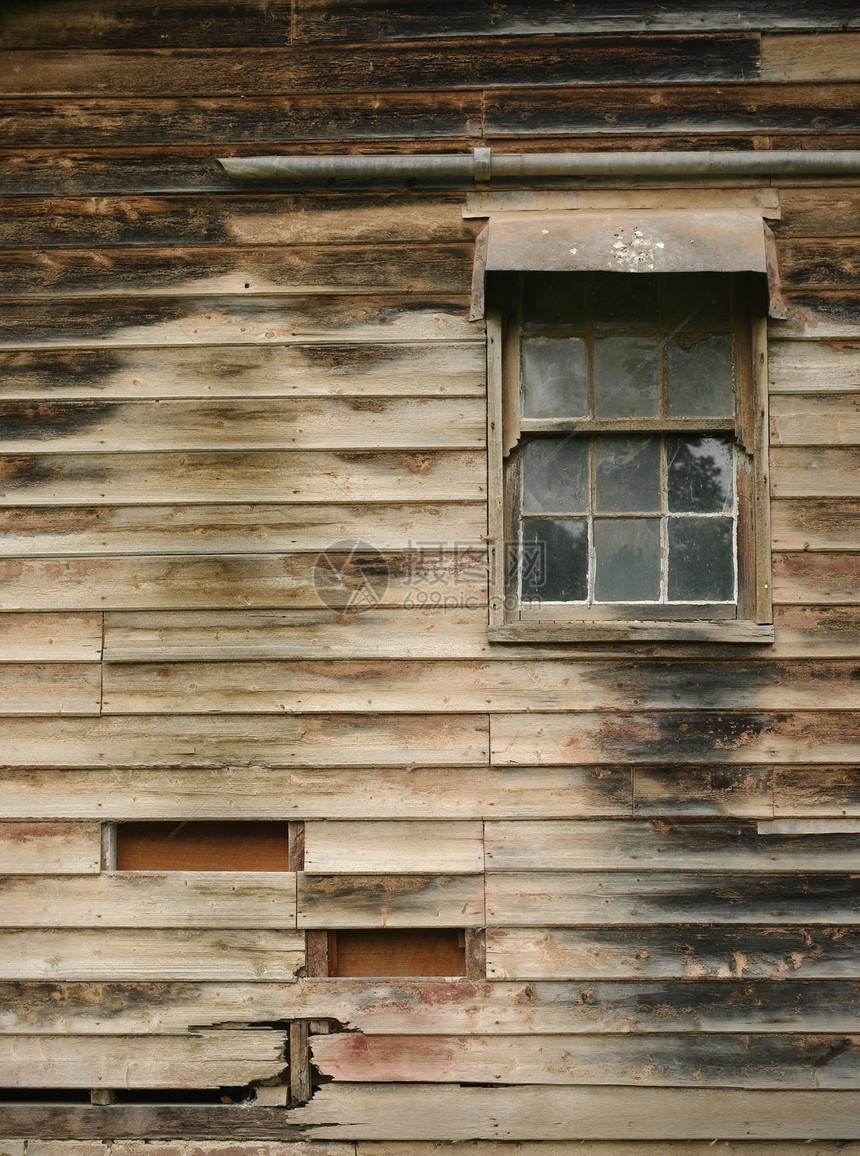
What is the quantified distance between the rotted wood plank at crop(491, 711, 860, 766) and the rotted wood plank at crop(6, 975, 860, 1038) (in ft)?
2.09

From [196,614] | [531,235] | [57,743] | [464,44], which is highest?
[464,44]

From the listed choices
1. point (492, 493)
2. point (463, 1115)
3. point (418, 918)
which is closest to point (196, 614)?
point (492, 493)

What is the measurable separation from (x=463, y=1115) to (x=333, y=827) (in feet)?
3.48

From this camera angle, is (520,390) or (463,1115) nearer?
(463,1115)

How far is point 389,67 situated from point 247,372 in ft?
4.01

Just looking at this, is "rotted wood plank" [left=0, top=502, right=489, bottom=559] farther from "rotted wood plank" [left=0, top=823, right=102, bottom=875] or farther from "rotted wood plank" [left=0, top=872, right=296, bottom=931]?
"rotted wood plank" [left=0, top=823, right=102, bottom=875]

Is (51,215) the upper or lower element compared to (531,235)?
upper

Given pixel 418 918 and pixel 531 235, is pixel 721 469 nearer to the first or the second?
pixel 531 235

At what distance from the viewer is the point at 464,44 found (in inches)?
101

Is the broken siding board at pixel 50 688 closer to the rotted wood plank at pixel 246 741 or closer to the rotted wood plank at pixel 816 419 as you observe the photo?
the rotted wood plank at pixel 246 741

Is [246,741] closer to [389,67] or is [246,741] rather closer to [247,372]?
[247,372]

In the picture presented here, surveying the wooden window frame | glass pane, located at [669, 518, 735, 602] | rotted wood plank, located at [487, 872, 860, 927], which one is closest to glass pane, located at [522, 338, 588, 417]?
the wooden window frame

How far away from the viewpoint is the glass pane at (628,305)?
8.55 feet

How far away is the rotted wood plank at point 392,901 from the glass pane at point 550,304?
202 cm
